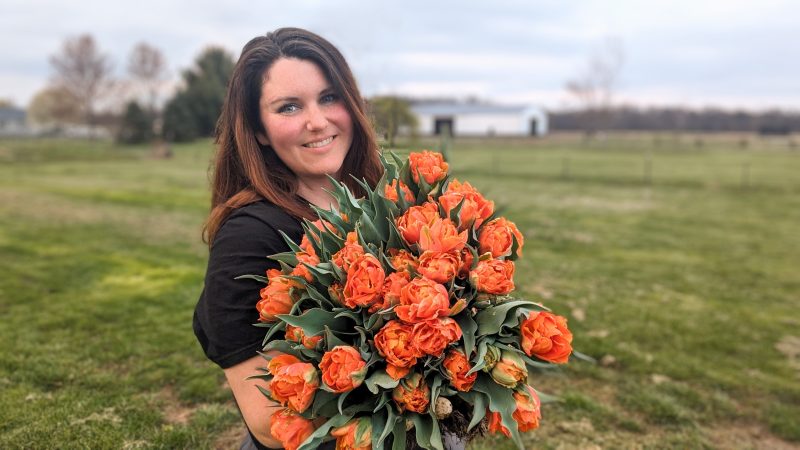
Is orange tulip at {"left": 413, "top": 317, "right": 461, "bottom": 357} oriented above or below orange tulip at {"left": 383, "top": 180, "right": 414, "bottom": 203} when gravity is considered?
below

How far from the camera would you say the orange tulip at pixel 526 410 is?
5.46 ft

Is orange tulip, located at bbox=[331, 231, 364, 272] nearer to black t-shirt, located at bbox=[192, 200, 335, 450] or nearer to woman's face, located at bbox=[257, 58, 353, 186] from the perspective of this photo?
black t-shirt, located at bbox=[192, 200, 335, 450]

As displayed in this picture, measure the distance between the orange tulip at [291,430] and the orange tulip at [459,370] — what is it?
0.49 m

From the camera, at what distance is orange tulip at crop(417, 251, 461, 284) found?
162 centimetres

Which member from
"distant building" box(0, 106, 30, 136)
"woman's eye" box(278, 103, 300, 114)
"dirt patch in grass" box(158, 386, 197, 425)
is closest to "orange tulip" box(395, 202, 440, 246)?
"woman's eye" box(278, 103, 300, 114)

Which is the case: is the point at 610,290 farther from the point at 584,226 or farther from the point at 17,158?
the point at 17,158

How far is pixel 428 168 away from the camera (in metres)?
2.04

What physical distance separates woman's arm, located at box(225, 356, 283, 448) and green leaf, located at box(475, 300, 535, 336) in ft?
2.81

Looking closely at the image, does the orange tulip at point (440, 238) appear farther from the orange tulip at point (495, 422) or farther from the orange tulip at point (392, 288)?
the orange tulip at point (495, 422)

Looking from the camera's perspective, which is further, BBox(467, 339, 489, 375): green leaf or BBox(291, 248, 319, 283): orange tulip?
BBox(291, 248, 319, 283): orange tulip

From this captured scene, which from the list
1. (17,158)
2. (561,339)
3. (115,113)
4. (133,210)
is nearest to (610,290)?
(561,339)

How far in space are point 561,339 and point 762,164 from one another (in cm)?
3600

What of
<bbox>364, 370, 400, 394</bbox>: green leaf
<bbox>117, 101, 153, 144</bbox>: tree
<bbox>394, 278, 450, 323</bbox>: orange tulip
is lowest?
<bbox>364, 370, 400, 394</bbox>: green leaf

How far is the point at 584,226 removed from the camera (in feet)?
41.7
